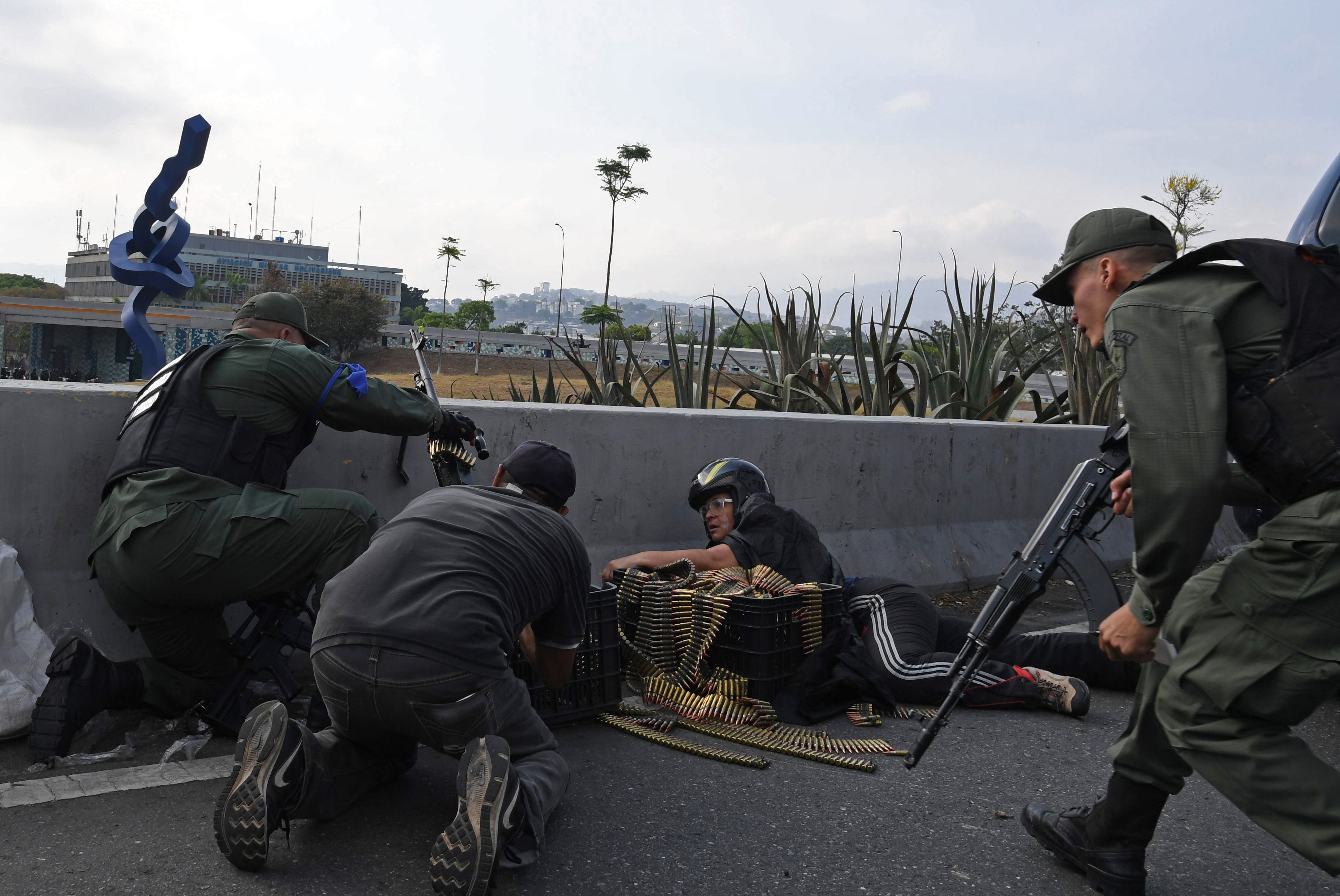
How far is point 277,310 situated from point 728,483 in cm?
236

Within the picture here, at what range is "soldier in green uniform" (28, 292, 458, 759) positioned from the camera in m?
3.86

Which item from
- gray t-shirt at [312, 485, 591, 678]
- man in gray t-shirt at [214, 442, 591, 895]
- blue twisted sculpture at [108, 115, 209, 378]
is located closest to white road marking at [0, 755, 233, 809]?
→ man in gray t-shirt at [214, 442, 591, 895]

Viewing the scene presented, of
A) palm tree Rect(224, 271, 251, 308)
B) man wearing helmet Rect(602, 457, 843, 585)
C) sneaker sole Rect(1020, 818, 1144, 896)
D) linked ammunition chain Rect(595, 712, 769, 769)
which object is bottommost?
linked ammunition chain Rect(595, 712, 769, 769)

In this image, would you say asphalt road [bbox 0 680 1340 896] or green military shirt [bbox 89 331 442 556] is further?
green military shirt [bbox 89 331 442 556]

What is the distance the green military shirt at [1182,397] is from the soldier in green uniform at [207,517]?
2844 mm

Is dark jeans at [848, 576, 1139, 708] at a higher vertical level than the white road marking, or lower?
higher

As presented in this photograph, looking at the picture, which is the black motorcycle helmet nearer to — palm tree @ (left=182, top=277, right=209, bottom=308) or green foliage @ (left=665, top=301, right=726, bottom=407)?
green foliage @ (left=665, top=301, right=726, bottom=407)

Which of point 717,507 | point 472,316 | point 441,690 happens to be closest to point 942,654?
point 717,507

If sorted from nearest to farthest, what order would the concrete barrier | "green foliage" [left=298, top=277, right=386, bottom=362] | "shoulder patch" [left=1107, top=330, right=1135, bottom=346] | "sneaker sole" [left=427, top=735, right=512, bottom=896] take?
"shoulder patch" [left=1107, top=330, right=1135, bottom=346] → "sneaker sole" [left=427, top=735, right=512, bottom=896] → the concrete barrier → "green foliage" [left=298, top=277, right=386, bottom=362]

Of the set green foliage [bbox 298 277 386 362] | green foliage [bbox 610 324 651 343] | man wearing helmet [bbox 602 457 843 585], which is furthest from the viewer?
green foliage [bbox 298 277 386 362]

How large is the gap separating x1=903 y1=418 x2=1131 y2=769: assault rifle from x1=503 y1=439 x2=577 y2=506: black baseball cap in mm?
1436

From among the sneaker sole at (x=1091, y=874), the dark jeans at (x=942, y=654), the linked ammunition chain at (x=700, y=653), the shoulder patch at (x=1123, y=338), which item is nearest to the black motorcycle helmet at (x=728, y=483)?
the linked ammunition chain at (x=700, y=653)

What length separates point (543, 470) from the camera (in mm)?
3732

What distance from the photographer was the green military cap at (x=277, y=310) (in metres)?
4.71
